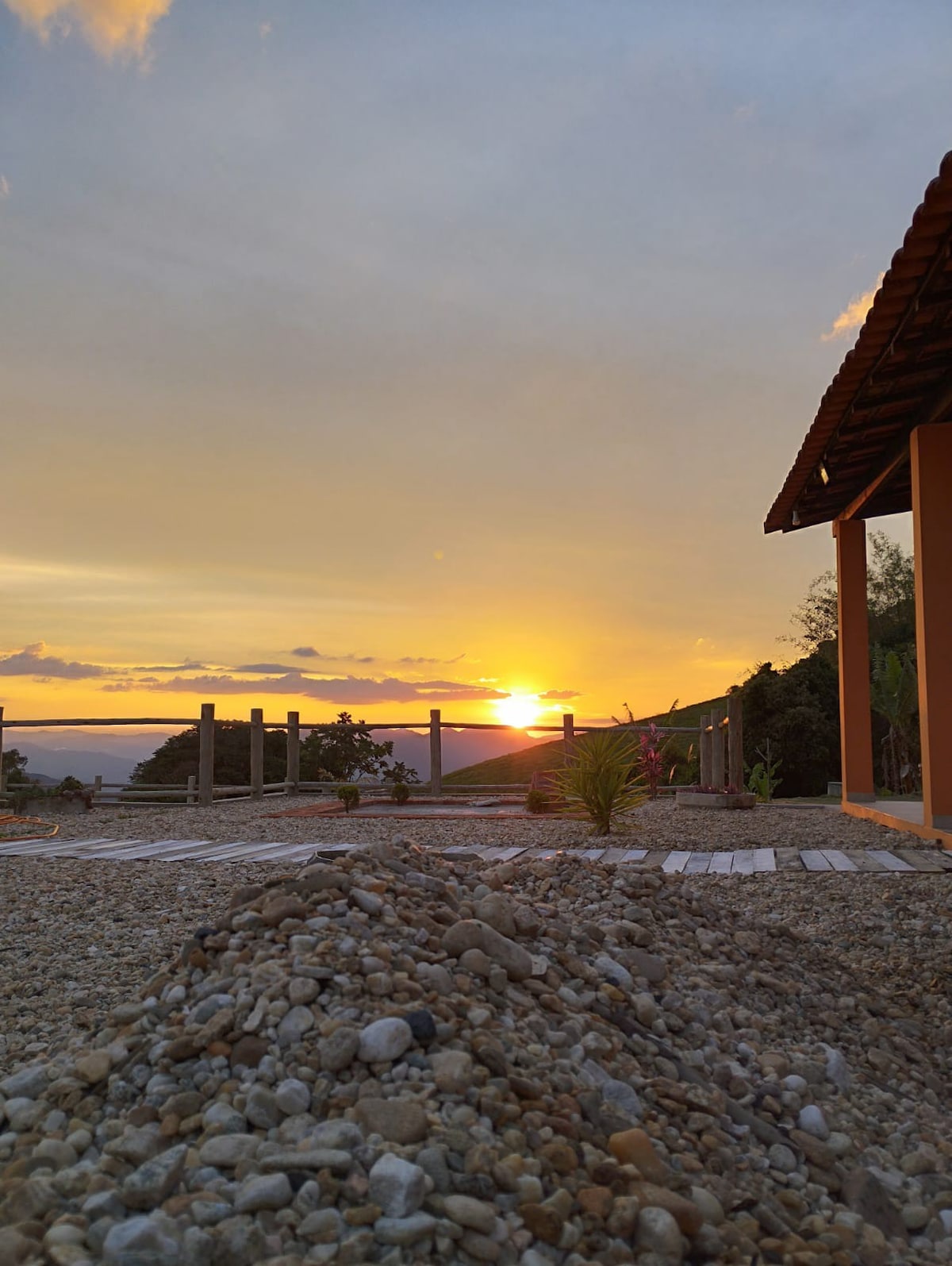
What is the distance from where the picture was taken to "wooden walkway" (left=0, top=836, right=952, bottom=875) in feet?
17.0

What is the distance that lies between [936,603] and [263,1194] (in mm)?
6312

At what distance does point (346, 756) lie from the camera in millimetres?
14734

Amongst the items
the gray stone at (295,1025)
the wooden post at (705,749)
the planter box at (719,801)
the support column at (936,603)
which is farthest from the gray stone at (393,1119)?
the wooden post at (705,749)

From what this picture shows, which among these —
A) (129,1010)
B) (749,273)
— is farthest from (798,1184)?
(749,273)

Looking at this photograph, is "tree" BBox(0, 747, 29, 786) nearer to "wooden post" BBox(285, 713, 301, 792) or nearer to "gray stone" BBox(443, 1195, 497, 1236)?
"wooden post" BBox(285, 713, 301, 792)

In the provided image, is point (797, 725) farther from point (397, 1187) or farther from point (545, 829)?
point (397, 1187)

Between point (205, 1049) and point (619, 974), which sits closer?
point (205, 1049)

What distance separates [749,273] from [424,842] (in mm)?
5448

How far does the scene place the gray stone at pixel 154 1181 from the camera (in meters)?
1.58

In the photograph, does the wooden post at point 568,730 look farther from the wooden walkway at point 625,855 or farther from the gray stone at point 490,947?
the gray stone at point 490,947

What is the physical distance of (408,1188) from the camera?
5.09 ft

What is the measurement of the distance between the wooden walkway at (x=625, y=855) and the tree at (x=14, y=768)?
7498 millimetres

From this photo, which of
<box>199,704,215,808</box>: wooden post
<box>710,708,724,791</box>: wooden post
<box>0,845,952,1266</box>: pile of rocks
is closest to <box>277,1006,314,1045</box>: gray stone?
<box>0,845,952,1266</box>: pile of rocks

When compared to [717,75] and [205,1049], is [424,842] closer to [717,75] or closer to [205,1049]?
[205,1049]
